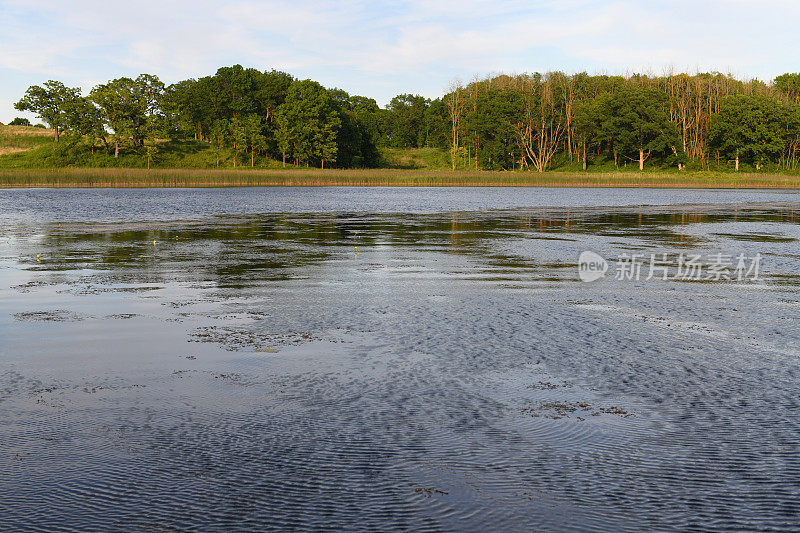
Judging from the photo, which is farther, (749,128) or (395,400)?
(749,128)

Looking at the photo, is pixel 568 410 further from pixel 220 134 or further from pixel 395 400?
pixel 220 134

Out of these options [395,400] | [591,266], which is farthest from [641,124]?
[395,400]

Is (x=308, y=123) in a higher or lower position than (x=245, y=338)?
higher

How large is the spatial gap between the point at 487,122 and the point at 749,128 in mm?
41375

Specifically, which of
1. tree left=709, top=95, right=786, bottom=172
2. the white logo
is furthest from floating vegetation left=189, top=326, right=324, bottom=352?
tree left=709, top=95, right=786, bottom=172

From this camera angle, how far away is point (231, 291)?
13.7 metres

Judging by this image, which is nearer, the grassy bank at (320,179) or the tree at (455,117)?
the grassy bank at (320,179)

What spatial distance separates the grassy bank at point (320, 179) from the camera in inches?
2682

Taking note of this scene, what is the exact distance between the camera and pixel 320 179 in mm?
77688

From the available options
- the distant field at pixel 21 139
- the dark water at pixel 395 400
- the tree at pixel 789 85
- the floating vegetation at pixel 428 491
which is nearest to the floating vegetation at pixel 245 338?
the dark water at pixel 395 400

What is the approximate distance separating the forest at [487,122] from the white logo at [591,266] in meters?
100

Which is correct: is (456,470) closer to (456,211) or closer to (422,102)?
(456,211)

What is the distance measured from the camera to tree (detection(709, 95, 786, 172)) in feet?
364

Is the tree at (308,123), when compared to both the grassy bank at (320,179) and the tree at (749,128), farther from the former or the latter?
the tree at (749,128)
